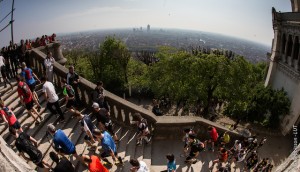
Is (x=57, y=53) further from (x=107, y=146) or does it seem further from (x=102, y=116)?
(x=107, y=146)

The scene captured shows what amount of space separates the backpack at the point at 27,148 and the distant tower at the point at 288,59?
2299cm

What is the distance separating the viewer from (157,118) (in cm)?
1107

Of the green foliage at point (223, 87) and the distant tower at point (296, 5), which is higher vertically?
the distant tower at point (296, 5)

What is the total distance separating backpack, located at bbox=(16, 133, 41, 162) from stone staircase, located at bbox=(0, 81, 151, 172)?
98cm

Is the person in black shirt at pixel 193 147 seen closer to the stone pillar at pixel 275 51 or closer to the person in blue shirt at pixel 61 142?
the person in blue shirt at pixel 61 142

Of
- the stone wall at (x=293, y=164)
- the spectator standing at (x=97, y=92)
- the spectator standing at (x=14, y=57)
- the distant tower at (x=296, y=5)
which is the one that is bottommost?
the spectator standing at (x=97, y=92)

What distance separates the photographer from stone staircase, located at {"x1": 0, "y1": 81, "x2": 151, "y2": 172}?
9123 mm

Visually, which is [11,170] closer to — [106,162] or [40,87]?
[106,162]

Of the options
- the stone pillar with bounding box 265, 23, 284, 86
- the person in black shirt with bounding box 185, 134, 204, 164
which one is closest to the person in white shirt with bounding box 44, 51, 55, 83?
the person in black shirt with bounding box 185, 134, 204, 164

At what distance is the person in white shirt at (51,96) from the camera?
10.1m

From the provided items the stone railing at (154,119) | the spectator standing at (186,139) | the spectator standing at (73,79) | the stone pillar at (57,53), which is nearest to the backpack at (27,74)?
the spectator standing at (73,79)

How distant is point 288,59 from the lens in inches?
1110

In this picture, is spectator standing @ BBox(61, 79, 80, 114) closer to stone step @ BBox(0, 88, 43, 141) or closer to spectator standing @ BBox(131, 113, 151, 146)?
stone step @ BBox(0, 88, 43, 141)

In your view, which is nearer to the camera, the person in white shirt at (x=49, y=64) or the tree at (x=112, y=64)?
the person in white shirt at (x=49, y=64)
